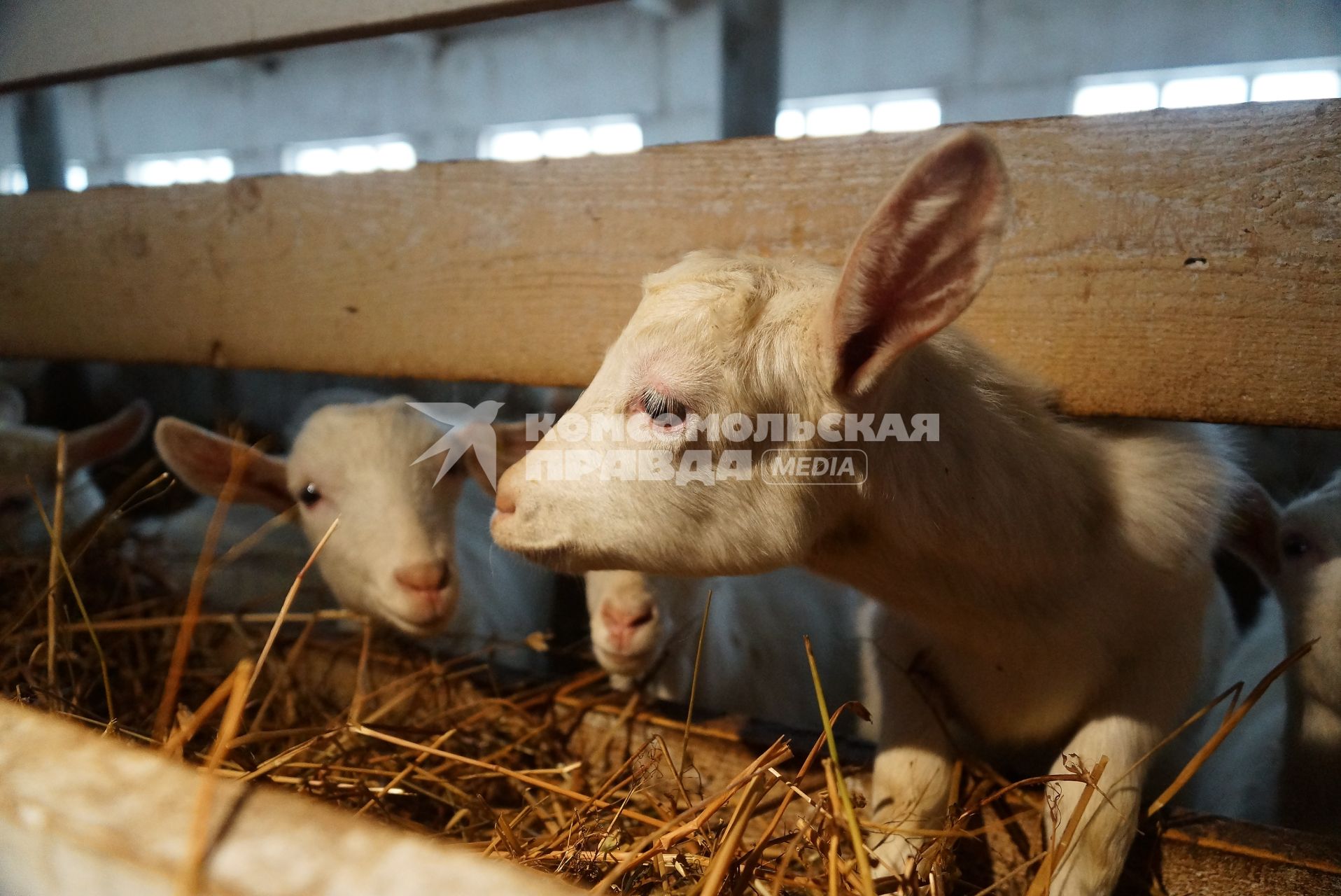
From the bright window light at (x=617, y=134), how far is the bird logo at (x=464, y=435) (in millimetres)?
4027

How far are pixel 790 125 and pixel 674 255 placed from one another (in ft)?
8.75

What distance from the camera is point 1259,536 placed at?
1.61m

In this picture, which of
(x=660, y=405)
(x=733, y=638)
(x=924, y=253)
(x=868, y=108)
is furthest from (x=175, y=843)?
(x=868, y=108)

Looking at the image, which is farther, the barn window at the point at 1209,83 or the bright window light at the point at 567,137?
the bright window light at the point at 567,137

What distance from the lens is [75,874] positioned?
669 mm

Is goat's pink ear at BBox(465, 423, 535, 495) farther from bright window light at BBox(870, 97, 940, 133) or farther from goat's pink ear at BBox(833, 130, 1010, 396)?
bright window light at BBox(870, 97, 940, 133)

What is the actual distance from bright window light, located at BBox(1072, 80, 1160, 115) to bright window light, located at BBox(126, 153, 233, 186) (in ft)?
19.5

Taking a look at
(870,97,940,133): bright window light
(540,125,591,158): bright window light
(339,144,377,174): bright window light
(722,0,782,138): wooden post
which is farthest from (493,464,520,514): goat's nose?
(339,144,377,174): bright window light

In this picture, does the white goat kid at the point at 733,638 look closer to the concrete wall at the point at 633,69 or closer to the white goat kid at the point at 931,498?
the white goat kid at the point at 931,498

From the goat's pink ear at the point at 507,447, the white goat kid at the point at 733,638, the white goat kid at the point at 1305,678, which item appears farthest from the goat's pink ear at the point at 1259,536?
the goat's pink ear at the point at 507,447

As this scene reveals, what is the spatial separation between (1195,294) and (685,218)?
0.86 meters

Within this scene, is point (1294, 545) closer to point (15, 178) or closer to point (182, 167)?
point (15, 178)

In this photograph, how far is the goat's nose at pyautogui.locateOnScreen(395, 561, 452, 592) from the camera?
5.55ft

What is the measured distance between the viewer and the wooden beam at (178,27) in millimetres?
1675
